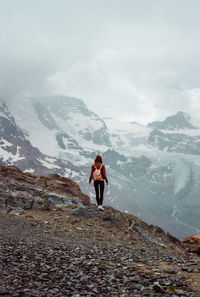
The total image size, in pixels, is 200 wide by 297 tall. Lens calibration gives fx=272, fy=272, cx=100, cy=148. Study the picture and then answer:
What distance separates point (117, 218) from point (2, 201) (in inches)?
352

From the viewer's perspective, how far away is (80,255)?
1123 cm

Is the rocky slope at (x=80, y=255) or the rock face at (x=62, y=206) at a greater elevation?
the rock face at (x=62, y=206)

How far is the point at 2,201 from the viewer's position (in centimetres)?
2100

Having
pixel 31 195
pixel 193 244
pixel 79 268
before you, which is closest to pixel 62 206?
pixel 31 195

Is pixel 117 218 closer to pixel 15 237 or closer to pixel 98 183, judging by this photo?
pixel 98 183

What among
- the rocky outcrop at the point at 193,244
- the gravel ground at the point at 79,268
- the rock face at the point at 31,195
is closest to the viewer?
the gravel ground at the point at 79,268

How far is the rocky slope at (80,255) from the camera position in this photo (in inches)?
292

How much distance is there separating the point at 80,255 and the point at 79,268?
2.01 m

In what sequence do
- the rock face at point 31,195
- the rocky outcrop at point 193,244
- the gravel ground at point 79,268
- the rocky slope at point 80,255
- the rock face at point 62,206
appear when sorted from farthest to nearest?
the rock face at point 31,195, the rocky outcrop at point 193,244, the rock face at point 62,206, the rocky slope at point 80,255, the gravel ground at point 79,268

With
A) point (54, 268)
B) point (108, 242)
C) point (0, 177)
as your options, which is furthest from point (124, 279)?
point (0, 177)

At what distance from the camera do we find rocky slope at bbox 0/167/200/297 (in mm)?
7418

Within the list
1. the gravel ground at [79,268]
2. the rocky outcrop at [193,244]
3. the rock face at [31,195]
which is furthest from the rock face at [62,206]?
the gravel ground at [79,268]

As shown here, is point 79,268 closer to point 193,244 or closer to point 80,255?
point 80,255

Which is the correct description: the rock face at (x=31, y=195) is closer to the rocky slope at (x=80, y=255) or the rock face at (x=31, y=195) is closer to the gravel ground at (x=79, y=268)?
the rocky slope at (x=80, y=255)
